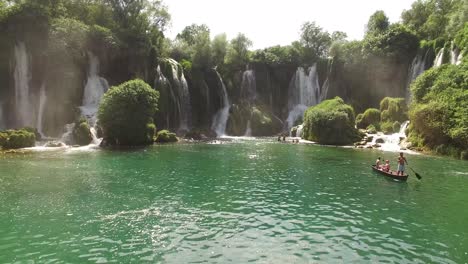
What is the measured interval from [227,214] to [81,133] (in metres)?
40.3

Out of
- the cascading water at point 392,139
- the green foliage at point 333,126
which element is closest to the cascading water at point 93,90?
the green foliage at point 333,126

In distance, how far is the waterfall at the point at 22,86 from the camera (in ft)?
187

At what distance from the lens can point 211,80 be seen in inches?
3292

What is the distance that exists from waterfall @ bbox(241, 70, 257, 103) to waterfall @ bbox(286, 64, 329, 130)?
9287 millimetres

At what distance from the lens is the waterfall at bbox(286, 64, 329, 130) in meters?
87.9

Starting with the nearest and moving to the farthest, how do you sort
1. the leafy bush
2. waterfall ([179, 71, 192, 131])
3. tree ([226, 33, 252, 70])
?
the leafy bush, waterfall ([179, 71, 192, 131]), tree ([226, 33, 252, 70])

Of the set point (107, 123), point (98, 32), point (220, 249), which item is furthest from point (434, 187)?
point (98, 32)

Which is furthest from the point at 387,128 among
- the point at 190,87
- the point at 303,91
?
the point at 190,87

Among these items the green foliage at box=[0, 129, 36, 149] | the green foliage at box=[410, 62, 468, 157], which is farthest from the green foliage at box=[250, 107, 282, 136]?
the green foliage at box=[0, 129, 36, 149]

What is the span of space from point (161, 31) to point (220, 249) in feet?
270

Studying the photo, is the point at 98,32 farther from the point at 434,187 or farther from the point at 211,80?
the point at 434,187

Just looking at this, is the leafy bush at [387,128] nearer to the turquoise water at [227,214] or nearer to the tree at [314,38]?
the turquoise water at [227,214]

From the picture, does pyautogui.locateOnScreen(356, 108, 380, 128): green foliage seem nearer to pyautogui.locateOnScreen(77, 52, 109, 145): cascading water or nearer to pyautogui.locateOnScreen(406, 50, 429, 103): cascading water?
pyautogui.locateOnScreen(406, 50, 429, 103): cascading water

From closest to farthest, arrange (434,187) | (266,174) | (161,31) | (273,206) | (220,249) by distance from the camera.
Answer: (220,249) → (273,206) → (434,187) → (266,174) → (161,31)
